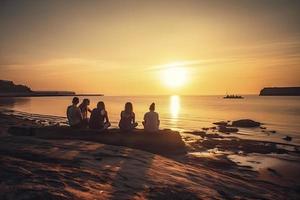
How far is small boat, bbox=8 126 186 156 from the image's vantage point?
554 inches

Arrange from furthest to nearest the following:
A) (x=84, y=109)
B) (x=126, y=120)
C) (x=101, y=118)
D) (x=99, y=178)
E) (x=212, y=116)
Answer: (x=212, y=116) → (x=84, y=109) → (x=101, y=118) → (x=126, y=120) → (x=99, y=178)

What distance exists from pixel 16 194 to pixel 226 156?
46.6ft

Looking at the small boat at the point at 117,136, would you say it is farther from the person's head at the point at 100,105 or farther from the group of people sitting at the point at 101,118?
the person's head at the point at 100,105

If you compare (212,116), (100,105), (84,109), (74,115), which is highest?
(100,105)

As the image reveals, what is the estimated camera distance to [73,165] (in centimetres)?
751

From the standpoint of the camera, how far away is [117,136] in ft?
46.8

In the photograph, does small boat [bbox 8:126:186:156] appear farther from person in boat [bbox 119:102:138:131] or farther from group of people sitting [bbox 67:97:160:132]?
person in boat [bbox 119:102:138:131]

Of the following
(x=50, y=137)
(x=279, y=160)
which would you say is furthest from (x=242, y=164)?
(x=50, y=137)

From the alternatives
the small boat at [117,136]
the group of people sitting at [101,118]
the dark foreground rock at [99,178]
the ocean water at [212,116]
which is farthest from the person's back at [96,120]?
the ocean water at [212,116]

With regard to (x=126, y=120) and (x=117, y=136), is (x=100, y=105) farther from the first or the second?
(x=117, y=136)

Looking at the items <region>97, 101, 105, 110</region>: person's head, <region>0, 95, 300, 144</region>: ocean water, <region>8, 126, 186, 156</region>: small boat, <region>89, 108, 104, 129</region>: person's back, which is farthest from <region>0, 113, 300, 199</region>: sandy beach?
<region>0, 95, 300, 144</region>: ocean water

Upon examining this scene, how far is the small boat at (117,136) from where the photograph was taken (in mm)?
14078

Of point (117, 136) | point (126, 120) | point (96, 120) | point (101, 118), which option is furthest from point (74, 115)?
point (126, 120)

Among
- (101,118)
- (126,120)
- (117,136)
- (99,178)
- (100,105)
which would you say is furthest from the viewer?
(101,118)
